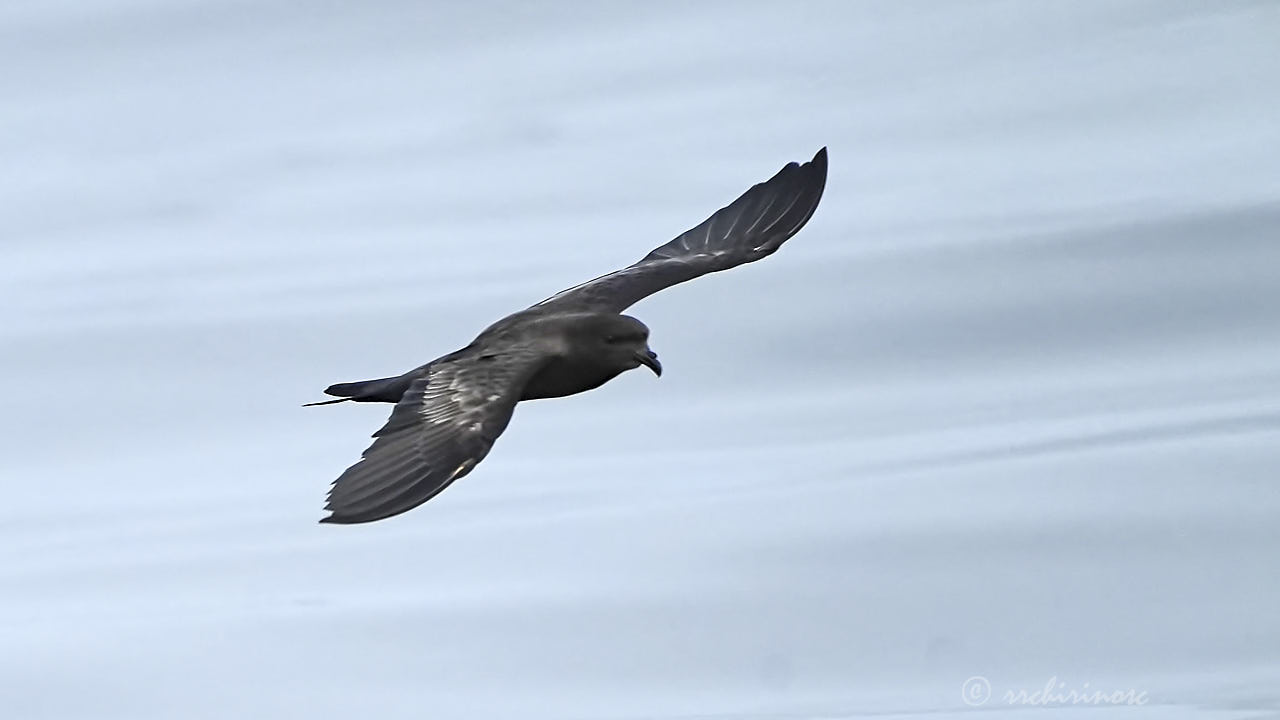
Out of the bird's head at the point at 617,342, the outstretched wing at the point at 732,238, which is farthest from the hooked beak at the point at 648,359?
the outstretched wing at the point at 732,238

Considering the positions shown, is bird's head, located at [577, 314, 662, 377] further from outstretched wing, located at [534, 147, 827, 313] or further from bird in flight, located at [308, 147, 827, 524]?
outstretched wing, located at [534, 147, 827, 313]

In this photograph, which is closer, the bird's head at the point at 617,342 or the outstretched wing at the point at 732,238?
the bird's head at the point at 617,342

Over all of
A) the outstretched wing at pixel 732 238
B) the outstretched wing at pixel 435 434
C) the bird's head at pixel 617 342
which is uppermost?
the outstretched wing at pixel 732 238

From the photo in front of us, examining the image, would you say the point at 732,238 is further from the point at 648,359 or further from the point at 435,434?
the point at 435,434

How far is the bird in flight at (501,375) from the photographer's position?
618 cm

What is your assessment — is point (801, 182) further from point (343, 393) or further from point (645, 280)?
point (343, 393)

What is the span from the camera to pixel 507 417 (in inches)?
258

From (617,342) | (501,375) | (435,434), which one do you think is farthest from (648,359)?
(435,434)

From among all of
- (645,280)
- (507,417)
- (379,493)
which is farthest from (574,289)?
(379,493)

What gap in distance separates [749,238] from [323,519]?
129 inches

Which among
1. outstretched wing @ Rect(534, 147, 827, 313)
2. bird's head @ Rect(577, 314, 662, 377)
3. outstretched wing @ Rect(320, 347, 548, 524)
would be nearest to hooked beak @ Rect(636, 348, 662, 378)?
bird's head @ Rect(577, 314, 662, 377)

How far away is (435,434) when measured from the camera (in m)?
6.45

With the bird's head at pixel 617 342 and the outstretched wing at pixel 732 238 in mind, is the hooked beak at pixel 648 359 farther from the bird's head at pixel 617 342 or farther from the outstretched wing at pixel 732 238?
the outstretched wing at pixel 732 238

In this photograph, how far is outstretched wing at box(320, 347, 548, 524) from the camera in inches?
237
